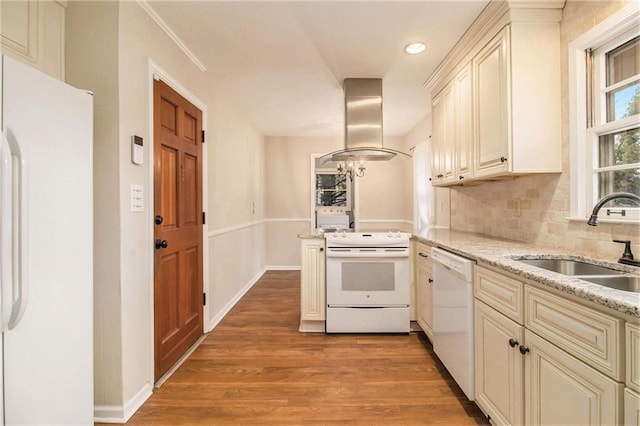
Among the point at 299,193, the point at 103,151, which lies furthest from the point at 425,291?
the point at 299,193

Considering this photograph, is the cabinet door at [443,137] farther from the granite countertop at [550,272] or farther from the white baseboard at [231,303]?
the white baseboard at [231,303]

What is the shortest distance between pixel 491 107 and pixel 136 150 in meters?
2.25

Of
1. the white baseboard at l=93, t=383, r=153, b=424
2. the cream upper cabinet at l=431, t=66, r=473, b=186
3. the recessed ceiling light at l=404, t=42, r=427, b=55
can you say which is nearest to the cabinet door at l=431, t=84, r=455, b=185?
the cream upper cabinet at l=431, t=66, r=473, b=186

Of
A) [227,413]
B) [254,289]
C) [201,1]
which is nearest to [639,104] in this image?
[201,1]

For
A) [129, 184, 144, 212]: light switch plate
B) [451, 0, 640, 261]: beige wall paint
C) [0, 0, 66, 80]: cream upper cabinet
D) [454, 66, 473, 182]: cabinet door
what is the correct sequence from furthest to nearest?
[454, 66, 473, 182]: cabinet door < [129, 184, 144, 212]: light switch plate < [451, 0, 640, 261]: beige wall paint < [0, 0, 66, 80]: cream upper cabinet

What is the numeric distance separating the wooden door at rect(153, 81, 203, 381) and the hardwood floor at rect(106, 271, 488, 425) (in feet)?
0.84

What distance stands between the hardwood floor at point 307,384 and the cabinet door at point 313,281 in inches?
8.0

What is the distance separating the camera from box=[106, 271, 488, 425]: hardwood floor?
5.55 ft

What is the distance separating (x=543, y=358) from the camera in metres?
1.17

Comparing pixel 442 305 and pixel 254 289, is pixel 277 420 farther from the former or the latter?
pixel 254 289

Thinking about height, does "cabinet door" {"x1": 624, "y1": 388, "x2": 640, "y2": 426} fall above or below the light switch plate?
below

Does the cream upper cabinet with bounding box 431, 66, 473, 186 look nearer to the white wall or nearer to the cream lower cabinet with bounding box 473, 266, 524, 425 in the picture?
the cream lower cabinet with bounding box 473, 266, 524, 425

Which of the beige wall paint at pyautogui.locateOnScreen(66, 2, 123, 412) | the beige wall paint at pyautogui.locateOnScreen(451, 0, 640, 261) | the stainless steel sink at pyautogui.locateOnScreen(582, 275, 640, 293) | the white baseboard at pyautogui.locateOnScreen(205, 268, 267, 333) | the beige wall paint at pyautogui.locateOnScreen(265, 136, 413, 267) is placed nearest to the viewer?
the stainless steel sink at pyautogui.locateOnScreen(582, 275, 640, 293)

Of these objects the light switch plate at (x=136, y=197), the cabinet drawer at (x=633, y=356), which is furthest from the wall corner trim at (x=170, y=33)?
the cabinet drawer at (x=633, y=356)
